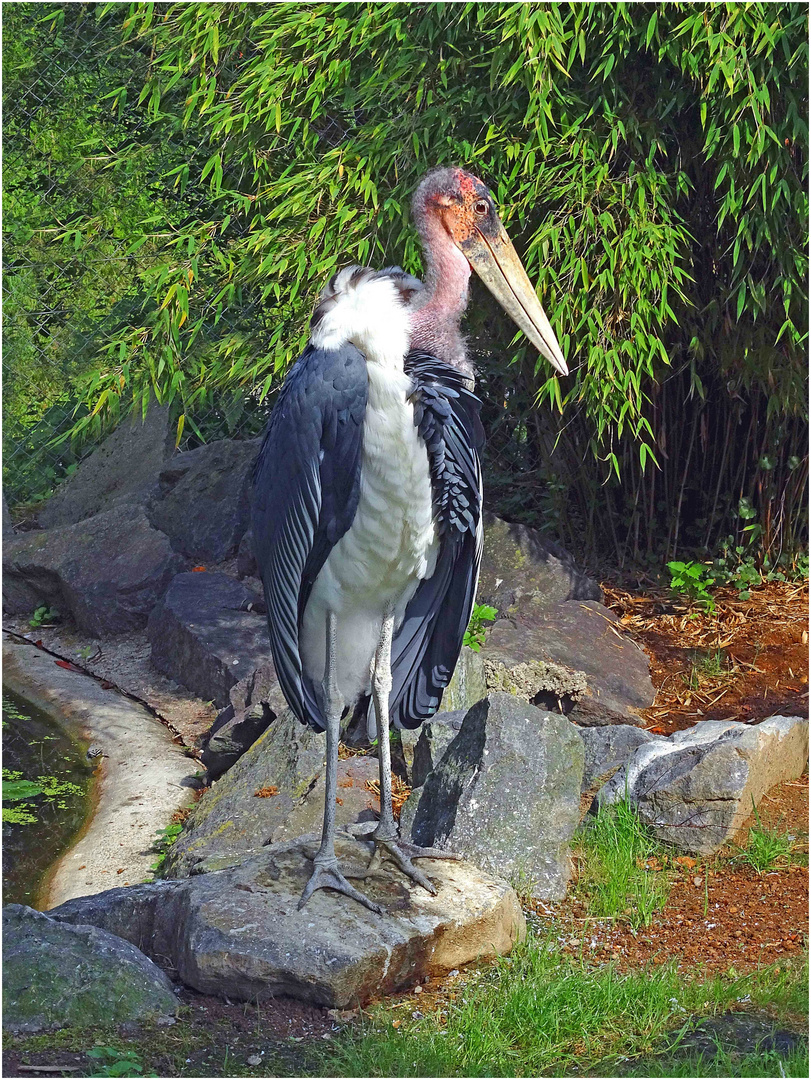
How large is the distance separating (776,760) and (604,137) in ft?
7.92

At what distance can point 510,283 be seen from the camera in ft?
10.2

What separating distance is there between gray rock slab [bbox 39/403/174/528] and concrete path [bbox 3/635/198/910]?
5.24 ft

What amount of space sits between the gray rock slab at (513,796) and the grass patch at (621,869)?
0.08 metres

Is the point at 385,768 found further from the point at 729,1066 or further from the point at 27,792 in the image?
the point at 27,792

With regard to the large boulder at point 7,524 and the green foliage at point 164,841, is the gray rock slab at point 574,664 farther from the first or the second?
the large boulder at point 7,524

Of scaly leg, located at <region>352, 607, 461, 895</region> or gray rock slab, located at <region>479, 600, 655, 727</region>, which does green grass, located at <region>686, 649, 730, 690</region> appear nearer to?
gray rock slab, located at <region>479, 600, 655, 727</region>

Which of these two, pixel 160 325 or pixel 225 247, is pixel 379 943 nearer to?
pixel 160 325

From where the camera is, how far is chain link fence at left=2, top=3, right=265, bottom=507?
22.8 feet

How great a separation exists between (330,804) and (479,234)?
1465 millimetres

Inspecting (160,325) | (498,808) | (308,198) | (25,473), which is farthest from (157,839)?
(25,473)

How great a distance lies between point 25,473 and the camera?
815 centimetres

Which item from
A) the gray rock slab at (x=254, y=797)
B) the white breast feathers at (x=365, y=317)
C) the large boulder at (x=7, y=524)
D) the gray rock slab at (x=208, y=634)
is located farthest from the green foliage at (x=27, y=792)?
the large boulder at (x=7, y=524)

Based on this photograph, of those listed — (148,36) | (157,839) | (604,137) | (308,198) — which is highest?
(148,36)

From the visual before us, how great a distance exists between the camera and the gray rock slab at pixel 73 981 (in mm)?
2664
